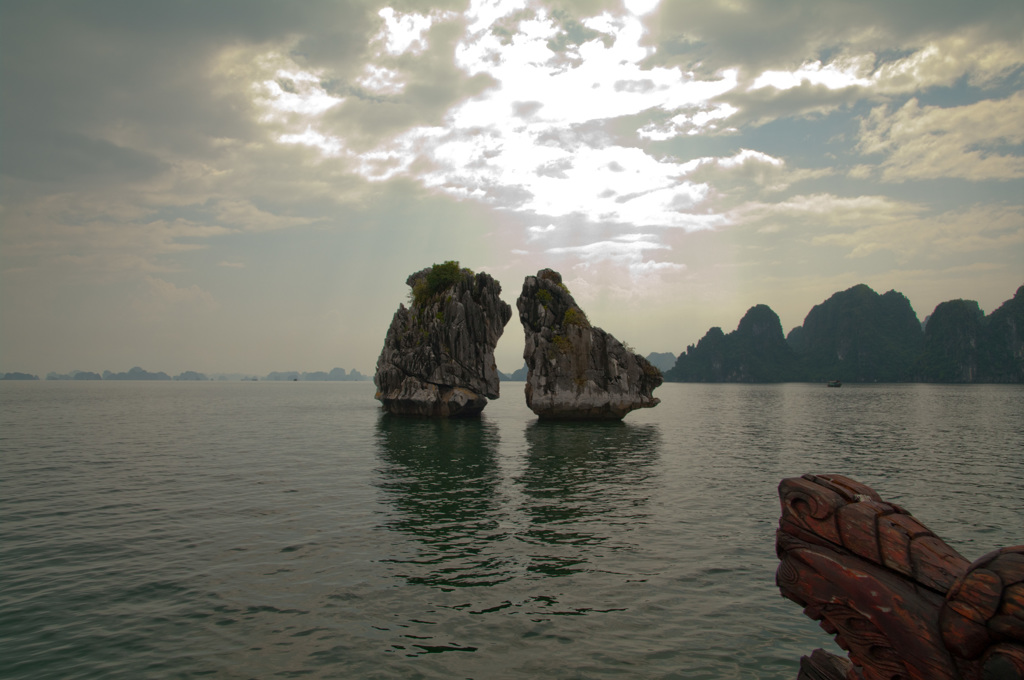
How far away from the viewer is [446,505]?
65.6ft

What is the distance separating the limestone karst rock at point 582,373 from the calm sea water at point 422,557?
64.9 feet

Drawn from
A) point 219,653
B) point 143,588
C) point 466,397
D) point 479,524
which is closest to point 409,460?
point 479,524

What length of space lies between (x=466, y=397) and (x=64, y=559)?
4547 cm

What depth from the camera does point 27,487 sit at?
22.7 m

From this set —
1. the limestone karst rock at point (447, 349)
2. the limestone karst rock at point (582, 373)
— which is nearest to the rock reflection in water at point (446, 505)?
the limestone karst rock at point (582, 373)

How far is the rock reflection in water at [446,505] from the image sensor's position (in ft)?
42.9

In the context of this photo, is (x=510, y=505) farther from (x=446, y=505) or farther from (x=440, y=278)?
(x=440, y=278)

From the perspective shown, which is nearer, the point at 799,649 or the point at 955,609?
the point at 955,609

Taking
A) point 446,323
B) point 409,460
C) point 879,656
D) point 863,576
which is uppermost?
point 446,323

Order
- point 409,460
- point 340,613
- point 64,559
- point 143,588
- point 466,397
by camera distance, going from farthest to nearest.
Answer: point 466,397 < point 409,460 < point 64,559 < point 143,588 < point 340,613

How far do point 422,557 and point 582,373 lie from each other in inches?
1585

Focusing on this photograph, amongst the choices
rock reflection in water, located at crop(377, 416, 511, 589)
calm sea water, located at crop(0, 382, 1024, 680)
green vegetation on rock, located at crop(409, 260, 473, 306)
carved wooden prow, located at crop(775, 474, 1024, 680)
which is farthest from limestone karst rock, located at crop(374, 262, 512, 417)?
carved wooden prow, located at crop(775, 474, 1024, 680)

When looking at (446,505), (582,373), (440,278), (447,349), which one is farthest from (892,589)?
(440,278)

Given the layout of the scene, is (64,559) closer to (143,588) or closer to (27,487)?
(143,588)
